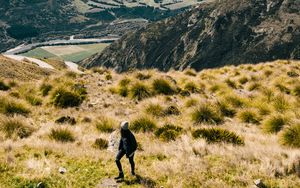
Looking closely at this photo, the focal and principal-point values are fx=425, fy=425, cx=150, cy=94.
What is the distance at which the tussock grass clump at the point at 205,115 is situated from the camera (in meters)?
18.5

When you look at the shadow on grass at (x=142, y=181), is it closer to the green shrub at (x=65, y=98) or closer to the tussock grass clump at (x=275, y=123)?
the tussock grass clump at (x=275, y=123)

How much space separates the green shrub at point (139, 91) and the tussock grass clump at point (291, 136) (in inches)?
361

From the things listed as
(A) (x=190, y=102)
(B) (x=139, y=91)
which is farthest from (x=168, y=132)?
(B) (x=139, y=91)

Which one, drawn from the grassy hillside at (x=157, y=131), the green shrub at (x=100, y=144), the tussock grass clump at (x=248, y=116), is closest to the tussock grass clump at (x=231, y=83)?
the grassy hillside at (x=157, y=131)

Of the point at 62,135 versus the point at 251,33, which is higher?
the point at 62,135

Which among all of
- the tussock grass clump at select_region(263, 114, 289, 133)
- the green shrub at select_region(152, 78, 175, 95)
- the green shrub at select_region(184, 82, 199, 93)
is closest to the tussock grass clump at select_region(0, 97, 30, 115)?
the green shrub at select_region(152, 78, 175, 95)

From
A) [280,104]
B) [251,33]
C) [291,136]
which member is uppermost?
[291,136]

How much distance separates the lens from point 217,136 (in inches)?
606

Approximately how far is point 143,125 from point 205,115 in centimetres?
313

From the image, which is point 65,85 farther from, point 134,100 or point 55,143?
point 55,143

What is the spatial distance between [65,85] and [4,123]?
7.60m

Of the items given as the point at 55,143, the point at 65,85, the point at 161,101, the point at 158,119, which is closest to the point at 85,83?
the point at 65,85

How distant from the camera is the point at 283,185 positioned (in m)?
10.6

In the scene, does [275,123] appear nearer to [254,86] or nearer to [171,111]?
[171,111]
